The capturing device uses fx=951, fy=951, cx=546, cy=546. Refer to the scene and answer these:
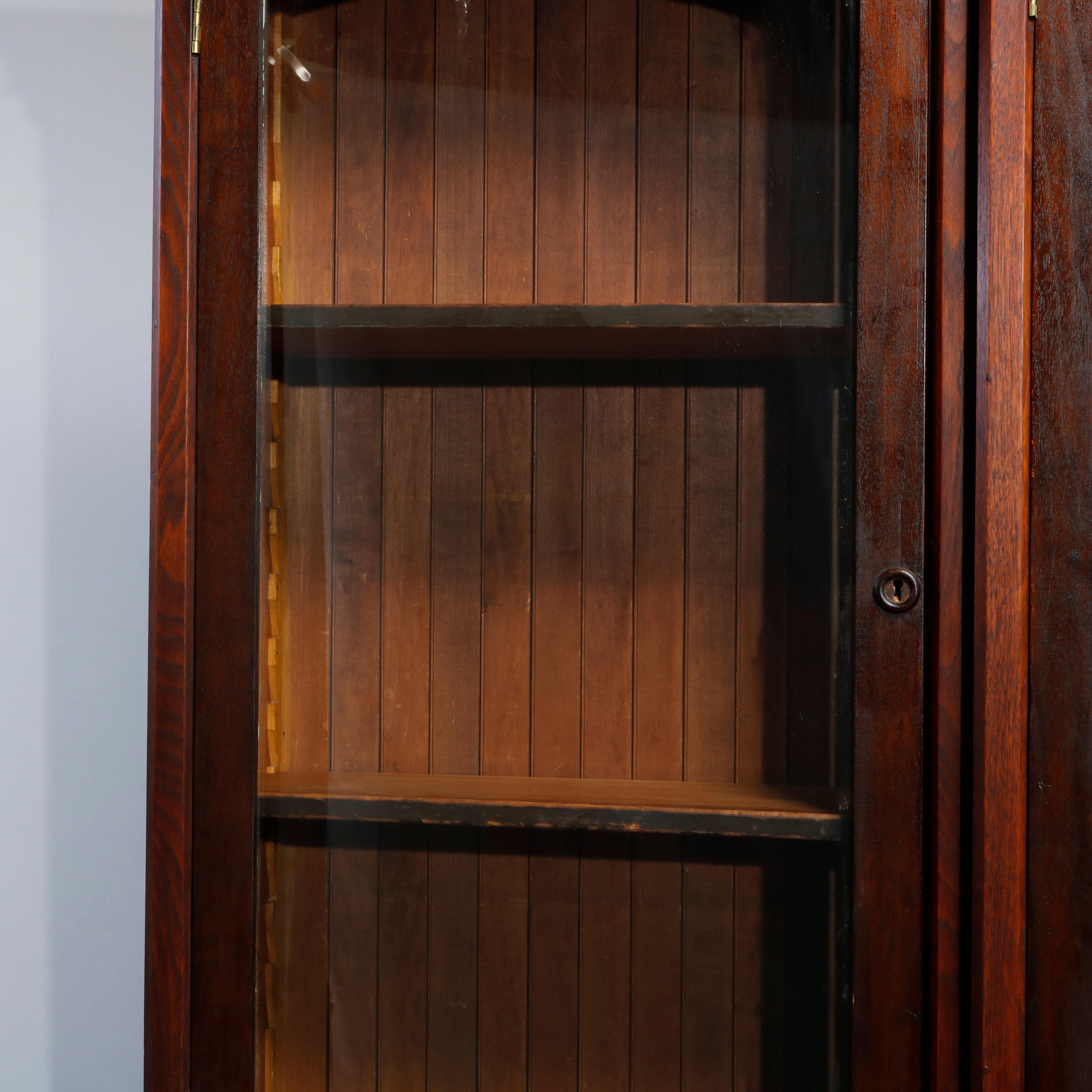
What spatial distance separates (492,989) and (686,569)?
328 millimetres

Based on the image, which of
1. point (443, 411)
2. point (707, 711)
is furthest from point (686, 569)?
point (443, 411)

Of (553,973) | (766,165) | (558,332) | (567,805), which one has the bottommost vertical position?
(553,973)

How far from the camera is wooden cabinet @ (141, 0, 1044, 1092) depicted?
0.60 meters

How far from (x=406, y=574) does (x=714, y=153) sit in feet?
1.21

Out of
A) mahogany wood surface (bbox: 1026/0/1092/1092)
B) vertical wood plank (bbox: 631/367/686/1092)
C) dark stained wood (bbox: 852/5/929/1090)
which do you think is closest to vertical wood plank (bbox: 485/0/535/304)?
vertical wood plank (bbox: 631/367/686/1092)

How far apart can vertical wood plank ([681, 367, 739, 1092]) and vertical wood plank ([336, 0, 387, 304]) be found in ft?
0.80

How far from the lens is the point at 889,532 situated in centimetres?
60

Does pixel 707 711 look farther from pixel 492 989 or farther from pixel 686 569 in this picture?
pixel 492 989

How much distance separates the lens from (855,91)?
0.61 m

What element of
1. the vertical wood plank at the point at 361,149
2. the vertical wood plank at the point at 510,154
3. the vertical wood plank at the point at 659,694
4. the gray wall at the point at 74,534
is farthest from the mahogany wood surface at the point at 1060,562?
the gray wall at the point at 74,534

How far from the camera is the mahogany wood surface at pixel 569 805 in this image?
0.63m

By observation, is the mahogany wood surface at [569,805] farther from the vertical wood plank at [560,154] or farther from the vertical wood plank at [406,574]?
the vertical wood plank at [560,154]

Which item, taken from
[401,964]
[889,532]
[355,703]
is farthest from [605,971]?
[889,532]

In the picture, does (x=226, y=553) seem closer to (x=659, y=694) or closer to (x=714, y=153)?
(x=659, y=694)
